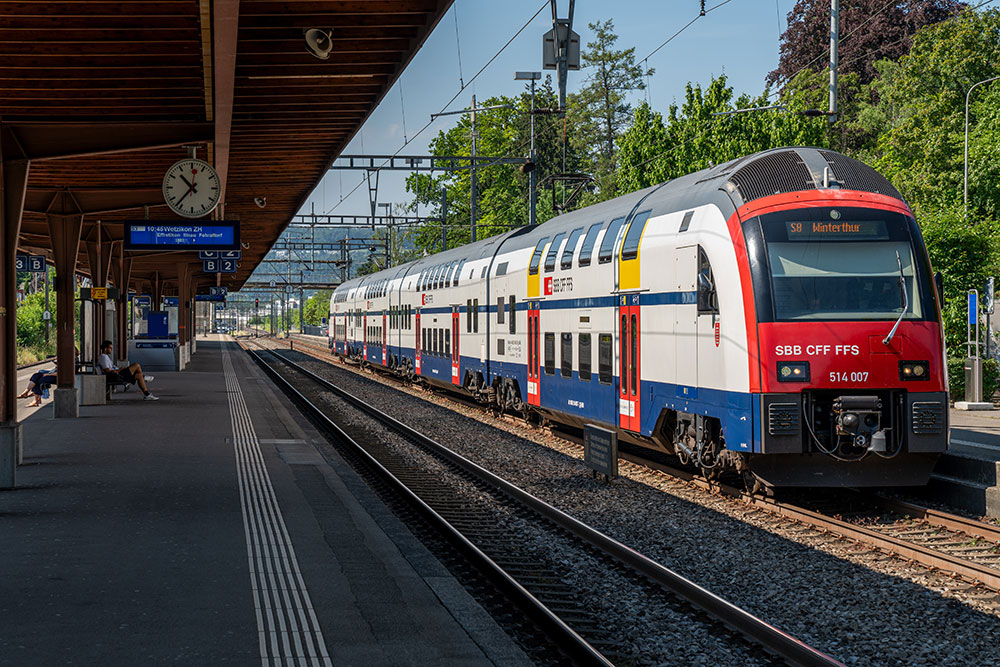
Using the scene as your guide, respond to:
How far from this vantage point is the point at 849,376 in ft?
36.6

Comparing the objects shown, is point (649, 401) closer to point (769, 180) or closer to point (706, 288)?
point (706, 288)

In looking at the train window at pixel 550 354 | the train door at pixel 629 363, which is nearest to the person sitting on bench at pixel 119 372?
the train window at pixel 550 354

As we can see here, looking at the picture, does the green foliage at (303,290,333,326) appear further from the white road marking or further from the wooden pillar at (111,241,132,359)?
the white road marking

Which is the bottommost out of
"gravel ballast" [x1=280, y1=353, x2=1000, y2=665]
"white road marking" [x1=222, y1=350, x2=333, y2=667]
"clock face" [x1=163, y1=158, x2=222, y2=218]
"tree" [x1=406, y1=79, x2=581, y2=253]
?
"gravel ballast" [x1=280, y1=353, x2=1000, y2=665]

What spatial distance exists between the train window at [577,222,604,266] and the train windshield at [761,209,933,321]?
4.60 metres

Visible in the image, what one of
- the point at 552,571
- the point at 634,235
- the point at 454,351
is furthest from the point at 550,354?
the point at 552,571

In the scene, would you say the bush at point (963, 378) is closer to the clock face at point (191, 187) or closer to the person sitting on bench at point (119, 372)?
the clock face at point (191, 187)

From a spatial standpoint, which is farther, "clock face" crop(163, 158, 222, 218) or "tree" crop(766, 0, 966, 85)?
"tree" crop(766, 0, 966, 85)

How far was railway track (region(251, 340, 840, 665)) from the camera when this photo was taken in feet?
23.2

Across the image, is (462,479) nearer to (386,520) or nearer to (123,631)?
(386,520)

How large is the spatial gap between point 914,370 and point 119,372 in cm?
2117

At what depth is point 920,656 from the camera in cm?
703

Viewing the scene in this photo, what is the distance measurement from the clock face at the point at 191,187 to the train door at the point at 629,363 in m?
7.10

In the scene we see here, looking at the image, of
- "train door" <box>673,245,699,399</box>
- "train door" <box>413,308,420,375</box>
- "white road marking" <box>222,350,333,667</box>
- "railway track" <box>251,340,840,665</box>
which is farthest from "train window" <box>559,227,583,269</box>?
"train door" <box>413,308,420,375</box>
